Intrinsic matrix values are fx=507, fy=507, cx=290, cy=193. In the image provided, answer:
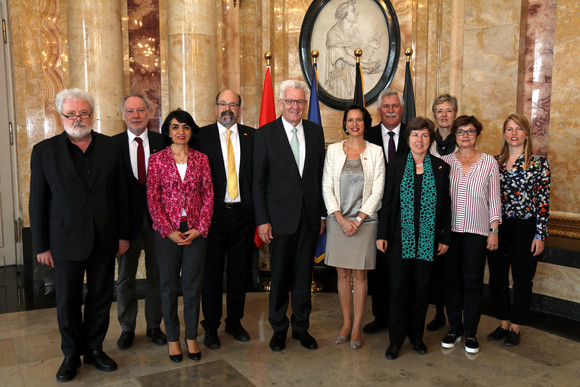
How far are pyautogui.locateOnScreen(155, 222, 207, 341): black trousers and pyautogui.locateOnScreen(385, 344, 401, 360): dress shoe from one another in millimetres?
1423

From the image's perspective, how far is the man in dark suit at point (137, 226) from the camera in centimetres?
377

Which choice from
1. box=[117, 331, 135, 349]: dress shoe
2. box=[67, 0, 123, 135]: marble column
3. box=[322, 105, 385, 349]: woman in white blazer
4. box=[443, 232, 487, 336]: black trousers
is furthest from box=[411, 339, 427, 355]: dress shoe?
box=[67, 0, 123, 135]: marble column

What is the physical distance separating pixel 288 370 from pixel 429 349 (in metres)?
1.16

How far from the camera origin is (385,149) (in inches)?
172

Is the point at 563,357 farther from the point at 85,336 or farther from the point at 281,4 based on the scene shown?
the point at 281,4

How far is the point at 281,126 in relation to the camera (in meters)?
3.86

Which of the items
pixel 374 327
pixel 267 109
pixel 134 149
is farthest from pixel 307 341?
pixel 267 109

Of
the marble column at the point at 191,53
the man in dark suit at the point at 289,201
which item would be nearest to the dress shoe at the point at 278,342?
the man in dark suit at the point at 289,201

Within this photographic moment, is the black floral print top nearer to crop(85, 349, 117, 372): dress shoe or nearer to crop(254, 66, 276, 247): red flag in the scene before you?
crop(254, 66, 276, 247): red flag

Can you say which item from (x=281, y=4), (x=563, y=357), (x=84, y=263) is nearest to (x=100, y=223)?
(x=84, y=263)

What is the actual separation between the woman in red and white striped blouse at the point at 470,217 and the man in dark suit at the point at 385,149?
0.54 m

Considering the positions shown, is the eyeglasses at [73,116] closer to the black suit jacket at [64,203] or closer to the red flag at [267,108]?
the black suit jacket at [64,203]

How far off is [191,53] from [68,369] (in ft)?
12.6

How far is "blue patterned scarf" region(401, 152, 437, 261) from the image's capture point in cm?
362
